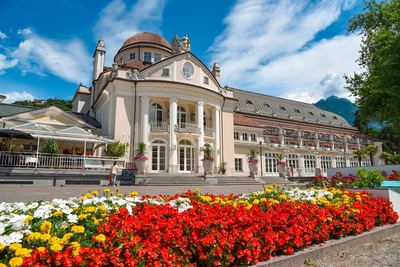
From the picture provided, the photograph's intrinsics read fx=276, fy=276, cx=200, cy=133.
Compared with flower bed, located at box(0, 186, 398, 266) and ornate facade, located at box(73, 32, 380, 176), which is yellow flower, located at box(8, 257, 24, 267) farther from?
ornate facade, located at box(73, 32, 380, 176)

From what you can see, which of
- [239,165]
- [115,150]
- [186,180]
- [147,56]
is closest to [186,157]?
[186,180]

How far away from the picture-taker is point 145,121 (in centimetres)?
2406

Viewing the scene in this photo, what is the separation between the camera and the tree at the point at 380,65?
52.0ft

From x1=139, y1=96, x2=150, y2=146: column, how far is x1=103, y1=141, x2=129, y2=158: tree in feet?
7.19

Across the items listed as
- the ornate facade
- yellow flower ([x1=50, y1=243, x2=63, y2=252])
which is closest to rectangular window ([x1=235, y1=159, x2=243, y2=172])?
the ornate facade

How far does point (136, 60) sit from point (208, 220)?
3159 cm

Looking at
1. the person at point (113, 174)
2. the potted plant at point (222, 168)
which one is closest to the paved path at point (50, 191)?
the person at point (113, 174)

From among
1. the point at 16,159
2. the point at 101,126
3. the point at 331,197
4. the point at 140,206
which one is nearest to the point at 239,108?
the point at 101,126

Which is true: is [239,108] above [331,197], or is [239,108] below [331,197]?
above

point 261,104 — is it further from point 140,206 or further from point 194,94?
point 140,206

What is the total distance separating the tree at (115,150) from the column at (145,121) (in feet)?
7.19

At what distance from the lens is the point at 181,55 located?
86.0 feet

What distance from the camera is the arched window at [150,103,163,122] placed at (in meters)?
26.1

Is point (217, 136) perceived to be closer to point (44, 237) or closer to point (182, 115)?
point (182, 115)
